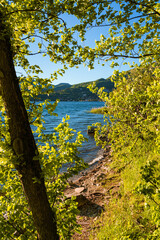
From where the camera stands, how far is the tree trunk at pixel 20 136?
274 cm

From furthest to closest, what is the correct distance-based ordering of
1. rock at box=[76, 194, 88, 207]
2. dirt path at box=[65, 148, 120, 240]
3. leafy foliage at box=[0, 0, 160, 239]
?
1. rock at box=[76, 194, 88, 207]
2. dirt path at box=[65, 148, 120, 240]
3. leafy foliage at box=[0, 0, 160, 239]

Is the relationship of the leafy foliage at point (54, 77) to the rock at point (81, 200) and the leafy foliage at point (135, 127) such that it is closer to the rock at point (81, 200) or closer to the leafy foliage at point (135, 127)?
the leafy foliage at point (135, 127)

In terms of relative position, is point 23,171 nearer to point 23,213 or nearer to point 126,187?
point 23,213

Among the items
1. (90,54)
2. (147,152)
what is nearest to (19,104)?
(90,54)

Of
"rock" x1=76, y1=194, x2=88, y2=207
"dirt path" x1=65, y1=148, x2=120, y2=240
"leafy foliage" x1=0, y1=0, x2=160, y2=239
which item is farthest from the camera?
"rock" x1=76, y1=194, x2=88, y2=207

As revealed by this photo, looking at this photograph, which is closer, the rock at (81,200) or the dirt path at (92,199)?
the dirt path at (92,199)

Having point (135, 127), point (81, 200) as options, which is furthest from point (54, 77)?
point (81, 200)

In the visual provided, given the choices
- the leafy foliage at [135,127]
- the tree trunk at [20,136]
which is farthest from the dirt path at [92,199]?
the tree trunk at [20,136]

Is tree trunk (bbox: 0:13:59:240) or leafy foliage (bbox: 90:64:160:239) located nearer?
tree trunk (bbox: 0:13:59:240)

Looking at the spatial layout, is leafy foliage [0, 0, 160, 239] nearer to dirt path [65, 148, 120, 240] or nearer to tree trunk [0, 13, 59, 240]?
tree trunk [0, 13, 59, 240]

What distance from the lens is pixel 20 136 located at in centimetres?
280

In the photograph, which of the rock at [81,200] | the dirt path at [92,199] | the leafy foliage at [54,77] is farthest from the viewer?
the rock at [81,200]

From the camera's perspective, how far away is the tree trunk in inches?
108

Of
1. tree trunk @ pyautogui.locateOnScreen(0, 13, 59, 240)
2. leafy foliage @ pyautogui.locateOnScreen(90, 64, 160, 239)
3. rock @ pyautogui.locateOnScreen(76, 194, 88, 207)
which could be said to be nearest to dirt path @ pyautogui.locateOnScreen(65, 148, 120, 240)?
rock @ pyautogui.locateOnScreen(76, 194, 88, 207)
